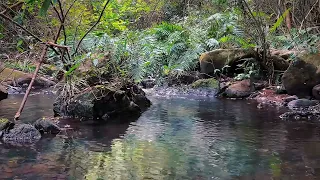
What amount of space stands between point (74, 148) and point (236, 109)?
478 cm

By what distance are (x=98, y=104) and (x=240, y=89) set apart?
16.5 ft

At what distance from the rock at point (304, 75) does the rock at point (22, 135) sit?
21.2 ft

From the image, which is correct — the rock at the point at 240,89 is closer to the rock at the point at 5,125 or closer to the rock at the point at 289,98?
the rock at the point at 289,98

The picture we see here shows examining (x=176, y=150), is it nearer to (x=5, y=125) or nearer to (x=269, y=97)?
(x=5, y=125)

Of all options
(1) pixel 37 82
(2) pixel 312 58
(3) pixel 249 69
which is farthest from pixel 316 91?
Answer: (1) pixel 37 82

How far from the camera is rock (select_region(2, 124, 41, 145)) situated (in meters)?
6.39

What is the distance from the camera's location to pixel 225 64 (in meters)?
13.6

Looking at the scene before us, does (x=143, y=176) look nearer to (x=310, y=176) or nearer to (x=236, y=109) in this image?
(x=310, y=176)

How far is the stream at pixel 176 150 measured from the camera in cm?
479

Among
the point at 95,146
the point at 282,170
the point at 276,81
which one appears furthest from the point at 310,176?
the point at 276,81

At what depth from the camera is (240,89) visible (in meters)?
12.1

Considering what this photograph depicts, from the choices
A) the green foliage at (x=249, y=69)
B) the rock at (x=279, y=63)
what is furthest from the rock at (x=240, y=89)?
the rock at (x=279, y=63)

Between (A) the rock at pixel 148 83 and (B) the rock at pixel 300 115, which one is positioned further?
(A) the rock at pixel 148 83

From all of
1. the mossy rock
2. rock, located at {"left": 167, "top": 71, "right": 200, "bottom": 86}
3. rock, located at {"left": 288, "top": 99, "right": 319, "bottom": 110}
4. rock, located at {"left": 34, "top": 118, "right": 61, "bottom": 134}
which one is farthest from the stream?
rock, located at {"left": 167, "top": 71, "right": 200, "bottom": 86}
